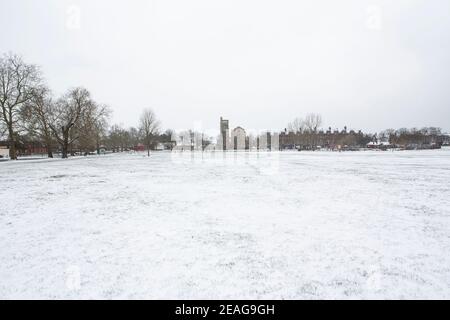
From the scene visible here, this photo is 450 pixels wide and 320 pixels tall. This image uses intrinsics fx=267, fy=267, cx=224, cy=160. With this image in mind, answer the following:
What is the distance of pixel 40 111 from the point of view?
48.5 metres

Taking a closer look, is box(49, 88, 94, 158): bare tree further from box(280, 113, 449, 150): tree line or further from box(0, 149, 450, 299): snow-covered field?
box(280, 113, 449, 150): tree line

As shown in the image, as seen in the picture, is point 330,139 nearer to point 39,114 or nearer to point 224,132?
point 224,132

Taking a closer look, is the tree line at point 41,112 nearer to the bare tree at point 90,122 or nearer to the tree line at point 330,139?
the bare tree at point 90,122

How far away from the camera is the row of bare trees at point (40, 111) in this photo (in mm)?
44844

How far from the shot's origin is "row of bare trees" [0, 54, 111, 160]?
44844mm

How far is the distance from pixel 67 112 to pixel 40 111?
5393 millimetres

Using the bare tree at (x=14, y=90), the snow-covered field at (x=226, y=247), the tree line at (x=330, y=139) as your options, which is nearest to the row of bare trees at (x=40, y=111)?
the bare tree at (x=14, y=90)

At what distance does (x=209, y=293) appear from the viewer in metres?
4.28

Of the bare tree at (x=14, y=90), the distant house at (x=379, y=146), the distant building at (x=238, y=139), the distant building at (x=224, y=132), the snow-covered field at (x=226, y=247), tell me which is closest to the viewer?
the snow-covered field at (x=226, y=247)

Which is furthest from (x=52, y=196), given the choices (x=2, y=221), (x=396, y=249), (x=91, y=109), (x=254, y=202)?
(x=91, y=109)

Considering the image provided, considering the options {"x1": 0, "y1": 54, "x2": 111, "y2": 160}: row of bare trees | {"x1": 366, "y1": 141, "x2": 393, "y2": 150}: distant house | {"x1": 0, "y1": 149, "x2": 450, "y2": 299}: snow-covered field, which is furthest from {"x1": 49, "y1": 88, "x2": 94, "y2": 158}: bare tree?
{"x1": 366, "y1": 141, "x2": 393, "y2": 150}: distant house

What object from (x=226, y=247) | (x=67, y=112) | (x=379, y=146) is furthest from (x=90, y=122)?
(x=379, y=146)

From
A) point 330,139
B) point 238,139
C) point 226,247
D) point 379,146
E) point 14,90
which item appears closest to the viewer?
point 226,247

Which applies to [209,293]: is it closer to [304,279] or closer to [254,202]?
[304,279]
